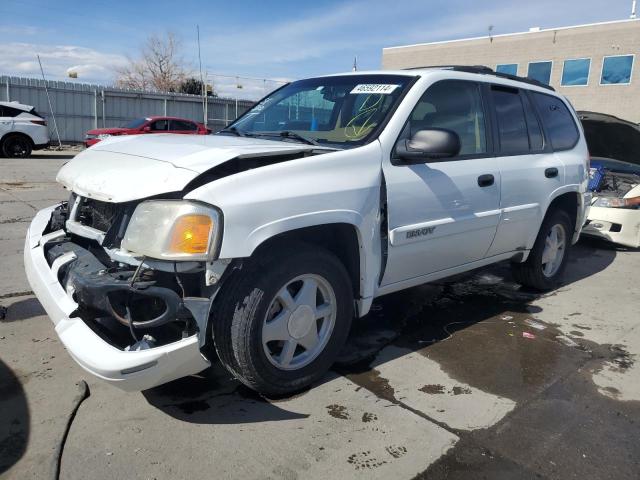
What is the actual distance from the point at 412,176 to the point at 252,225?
4.06ft

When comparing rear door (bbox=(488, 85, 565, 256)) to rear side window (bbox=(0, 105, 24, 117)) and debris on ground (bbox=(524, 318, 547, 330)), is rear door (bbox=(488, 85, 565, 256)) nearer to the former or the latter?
debris on ground (bbox=(524, 318, 547, 330))

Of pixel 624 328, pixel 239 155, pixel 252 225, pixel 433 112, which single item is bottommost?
pixel 624 328

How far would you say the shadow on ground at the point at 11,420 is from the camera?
2.41 metres

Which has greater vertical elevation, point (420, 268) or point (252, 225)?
point (252, 225)

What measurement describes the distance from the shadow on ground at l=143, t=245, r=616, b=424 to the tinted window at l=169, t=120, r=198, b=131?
15.4m

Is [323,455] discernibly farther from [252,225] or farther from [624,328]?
[624,328]

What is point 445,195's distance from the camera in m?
3.53

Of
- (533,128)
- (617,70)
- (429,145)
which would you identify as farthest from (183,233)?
(617,70)

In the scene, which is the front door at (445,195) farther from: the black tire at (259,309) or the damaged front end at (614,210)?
the damaged front end at (614,210)

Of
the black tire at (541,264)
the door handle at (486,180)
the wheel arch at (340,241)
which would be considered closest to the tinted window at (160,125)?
the black tire at (541,264)

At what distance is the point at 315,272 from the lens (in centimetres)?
287

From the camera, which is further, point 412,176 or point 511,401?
point 412,176

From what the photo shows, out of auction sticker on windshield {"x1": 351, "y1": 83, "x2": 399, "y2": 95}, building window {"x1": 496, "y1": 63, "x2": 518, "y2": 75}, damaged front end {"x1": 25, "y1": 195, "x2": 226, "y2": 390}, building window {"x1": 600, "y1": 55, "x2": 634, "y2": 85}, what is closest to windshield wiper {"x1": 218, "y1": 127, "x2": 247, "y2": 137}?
auction sticker on windshield {"x1": 351, "y1": 83, "x2": 399, "y2": 95}

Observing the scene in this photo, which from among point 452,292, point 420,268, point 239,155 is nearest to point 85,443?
point 239,155
